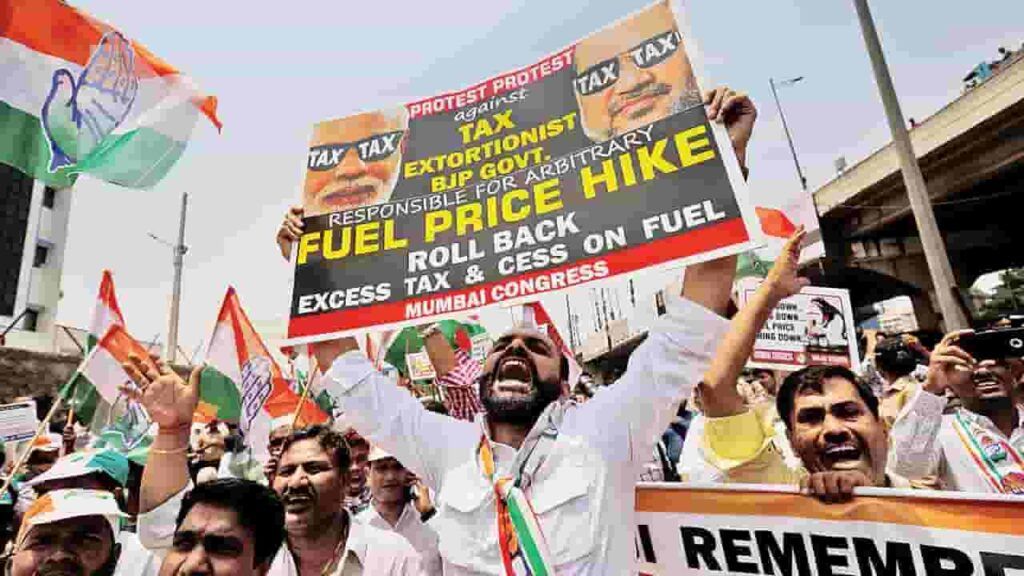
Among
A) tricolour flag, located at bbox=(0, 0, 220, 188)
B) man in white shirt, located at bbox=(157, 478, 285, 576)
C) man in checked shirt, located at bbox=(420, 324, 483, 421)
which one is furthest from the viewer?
man in checked shirt, located at bbox=(420, 324, 483, 421)

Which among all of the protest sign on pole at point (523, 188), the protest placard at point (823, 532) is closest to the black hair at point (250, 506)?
Result: the protest sign on pole at point (523, 188)

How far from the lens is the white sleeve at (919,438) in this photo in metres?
2.76

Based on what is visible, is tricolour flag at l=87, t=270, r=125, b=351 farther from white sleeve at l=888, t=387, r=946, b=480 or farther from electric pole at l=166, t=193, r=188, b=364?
electric pole at l=166, t=193, r=188, b=364

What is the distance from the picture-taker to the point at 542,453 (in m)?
2.21

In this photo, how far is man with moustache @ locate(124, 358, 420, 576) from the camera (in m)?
2.50

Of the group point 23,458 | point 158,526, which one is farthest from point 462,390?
point 158,526

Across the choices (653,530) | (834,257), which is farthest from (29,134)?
(834,257)

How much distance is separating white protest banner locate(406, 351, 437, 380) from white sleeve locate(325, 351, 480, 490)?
671 centimetres

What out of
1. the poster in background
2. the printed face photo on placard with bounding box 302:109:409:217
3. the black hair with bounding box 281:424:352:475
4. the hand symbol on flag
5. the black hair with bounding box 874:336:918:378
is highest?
the hand symbol on flag

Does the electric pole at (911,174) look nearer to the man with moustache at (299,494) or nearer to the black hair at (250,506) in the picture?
the man with moustache at (299,494)

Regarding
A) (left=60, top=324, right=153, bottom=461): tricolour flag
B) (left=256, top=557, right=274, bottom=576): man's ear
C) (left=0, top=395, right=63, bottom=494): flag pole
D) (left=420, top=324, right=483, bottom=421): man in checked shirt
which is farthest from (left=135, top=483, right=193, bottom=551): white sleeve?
(left=420, top=324, right=483, bottom=421): man in checked shirt

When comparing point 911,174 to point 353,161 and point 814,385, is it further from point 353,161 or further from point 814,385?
point 353,161

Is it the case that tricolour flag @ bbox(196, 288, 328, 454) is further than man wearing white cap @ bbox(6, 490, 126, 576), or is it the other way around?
tricolour flag @ bbox(196, 288, 328, 454)

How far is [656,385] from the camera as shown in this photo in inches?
89.4
